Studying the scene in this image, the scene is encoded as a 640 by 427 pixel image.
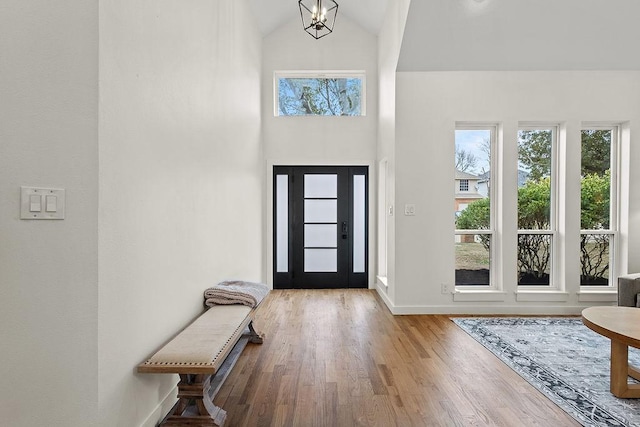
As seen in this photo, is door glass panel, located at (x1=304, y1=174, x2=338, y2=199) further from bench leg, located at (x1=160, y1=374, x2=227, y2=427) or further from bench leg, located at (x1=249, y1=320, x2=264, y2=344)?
bench leg, located at (x1=160, y1=374, x2=227, y2=427)

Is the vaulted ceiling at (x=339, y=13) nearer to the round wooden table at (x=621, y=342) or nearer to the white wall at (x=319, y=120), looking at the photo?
the white wall at (x=319, y=120)

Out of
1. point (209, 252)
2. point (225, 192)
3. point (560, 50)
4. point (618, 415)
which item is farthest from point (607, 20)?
point (209, 252)

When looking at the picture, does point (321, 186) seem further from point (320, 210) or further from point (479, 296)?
point (479, 296)

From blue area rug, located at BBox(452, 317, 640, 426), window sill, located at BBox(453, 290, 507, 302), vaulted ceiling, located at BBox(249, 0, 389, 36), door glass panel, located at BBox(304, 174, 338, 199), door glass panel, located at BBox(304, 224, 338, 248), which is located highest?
vaulted ceiling, located at BBox(249, 0, 389, 36)

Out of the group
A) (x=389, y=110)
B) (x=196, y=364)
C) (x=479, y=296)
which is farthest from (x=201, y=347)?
(x=389, y=110)

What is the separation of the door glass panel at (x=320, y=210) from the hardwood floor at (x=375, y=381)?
6.73ft

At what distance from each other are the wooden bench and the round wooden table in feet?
7.62

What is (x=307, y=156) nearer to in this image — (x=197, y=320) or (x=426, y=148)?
(x=426, y=148)

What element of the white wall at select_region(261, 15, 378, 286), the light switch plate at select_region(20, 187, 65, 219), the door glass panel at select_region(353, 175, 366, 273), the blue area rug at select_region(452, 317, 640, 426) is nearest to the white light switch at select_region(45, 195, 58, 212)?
the light switch plate at select_region(20, 187, 65, 219)

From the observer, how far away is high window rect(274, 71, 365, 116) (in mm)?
5691

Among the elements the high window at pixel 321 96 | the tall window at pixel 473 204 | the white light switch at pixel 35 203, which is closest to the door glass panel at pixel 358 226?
the high window at pixel 321 96

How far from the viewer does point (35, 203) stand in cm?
142

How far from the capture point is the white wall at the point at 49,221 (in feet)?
4.52

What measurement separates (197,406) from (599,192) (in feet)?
15.8
